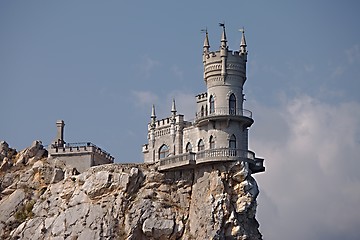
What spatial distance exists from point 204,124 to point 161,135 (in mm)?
7365

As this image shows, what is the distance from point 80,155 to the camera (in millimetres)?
122688

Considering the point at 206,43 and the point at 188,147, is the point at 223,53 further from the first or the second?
the point at 188,147

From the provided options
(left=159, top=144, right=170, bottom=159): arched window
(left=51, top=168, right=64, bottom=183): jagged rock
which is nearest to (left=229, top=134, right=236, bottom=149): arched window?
(left=159, top=144, right=170, bottom=159): arched window

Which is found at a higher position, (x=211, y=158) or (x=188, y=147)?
(x=188, y=147)

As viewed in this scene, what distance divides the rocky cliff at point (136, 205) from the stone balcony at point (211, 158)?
0.84 m

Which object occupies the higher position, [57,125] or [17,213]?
[57,125]

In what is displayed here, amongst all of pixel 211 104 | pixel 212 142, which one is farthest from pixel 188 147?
pixel 211 104

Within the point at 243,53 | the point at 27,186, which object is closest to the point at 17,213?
the point at 27,186

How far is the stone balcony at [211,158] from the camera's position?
111m

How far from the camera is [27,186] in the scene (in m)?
123

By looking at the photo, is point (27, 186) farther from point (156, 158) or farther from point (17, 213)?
point (156, 158)

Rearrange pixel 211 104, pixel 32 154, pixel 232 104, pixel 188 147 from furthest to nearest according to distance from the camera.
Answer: pixel 32 154 → pixel 188 147 → pixel 211 104 → pixel 232 104

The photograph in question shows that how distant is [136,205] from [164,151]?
8823mm

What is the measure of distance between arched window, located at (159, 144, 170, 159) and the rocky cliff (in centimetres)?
318
